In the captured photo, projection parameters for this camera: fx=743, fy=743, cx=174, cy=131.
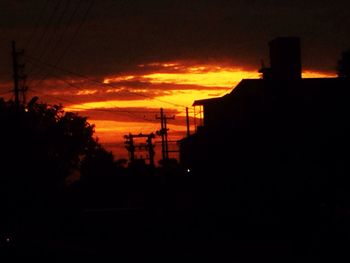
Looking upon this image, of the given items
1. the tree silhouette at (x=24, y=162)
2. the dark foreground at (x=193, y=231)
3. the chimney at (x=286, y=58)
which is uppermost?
the chimney at (x=286, y=58)

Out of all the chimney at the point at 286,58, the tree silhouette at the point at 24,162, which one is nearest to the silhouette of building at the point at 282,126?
the chimney at the point at 286,58

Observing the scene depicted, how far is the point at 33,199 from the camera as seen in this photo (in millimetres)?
47250

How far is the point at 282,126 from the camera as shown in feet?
127

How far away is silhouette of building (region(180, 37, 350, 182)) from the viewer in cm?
3731

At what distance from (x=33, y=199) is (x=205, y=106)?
1651cm

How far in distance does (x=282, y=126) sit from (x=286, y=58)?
5.36m

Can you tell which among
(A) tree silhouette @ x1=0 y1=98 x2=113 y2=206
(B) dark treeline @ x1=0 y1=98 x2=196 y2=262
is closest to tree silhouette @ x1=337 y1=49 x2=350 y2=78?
(B) dark treeline @ x1=0 y1=98 x2=196 y2=262

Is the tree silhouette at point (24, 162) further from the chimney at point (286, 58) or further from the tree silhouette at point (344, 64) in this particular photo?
the tree silhouette at point (344, 64)

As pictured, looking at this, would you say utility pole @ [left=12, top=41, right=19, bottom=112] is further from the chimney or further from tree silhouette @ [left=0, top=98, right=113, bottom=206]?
the chimney

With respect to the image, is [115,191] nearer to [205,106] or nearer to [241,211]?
[205,106]

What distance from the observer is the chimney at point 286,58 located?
139 ft

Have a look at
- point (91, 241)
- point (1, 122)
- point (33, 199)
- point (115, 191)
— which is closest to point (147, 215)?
point (91, 241)

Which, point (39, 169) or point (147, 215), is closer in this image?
point (147, 215)

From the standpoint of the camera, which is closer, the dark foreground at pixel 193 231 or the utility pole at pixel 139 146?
the dark foreground at pixel 193 231
